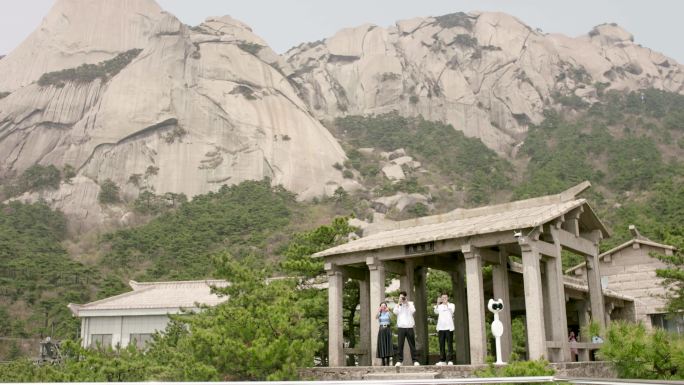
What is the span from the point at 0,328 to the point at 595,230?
3348cm

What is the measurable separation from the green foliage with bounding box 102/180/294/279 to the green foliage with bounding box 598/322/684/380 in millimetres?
35151

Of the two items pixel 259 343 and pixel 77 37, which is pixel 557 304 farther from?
pixel 77 37

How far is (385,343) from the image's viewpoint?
12.4m

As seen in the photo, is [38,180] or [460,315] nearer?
[460,315]

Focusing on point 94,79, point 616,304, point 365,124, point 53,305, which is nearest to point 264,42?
point 365,124

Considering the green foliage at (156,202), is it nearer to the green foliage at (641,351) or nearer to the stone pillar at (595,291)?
the stone pillar at (595,291)

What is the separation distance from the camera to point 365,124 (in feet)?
274

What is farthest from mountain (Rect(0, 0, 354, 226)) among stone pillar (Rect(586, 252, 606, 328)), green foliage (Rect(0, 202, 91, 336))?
stone pillar (Rect(586, 252, 606, 328))

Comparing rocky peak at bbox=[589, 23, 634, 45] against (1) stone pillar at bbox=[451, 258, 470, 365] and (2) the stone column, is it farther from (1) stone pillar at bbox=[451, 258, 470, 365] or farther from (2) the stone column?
(2) the stone column

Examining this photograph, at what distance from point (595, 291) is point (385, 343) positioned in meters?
5.01

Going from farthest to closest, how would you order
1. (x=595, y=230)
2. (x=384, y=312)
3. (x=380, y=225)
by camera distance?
(x=380, y=225) → (x=595, y=230) → (x=384, y=312)

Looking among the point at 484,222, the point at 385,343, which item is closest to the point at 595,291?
the point at 484,222

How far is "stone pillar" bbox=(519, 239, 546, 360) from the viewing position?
10945 millimetres

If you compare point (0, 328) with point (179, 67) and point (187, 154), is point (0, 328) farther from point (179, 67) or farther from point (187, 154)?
point (179, 67)
